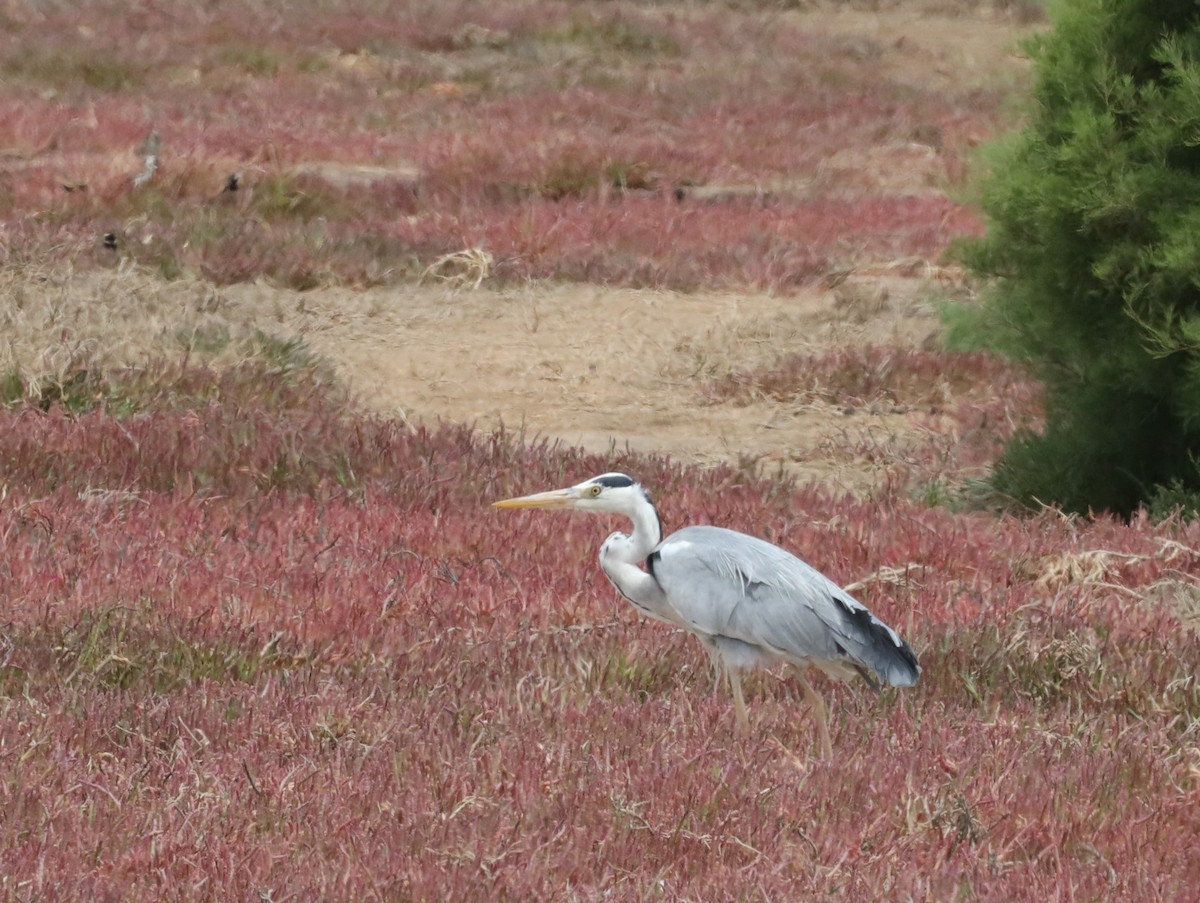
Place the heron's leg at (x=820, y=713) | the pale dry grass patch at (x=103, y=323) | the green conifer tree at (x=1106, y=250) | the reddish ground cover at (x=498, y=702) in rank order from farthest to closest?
the pale dry grass patch at (x=103, y=323) < the green conifer tree at (x=1106, y=250) < the heron's leg at (x=820, y=713) < the reddish ground cover at (x=498, y=702)

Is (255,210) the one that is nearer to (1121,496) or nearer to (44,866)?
(1121,496)

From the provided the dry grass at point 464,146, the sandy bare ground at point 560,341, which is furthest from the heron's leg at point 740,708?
the dry grass at point 464,146

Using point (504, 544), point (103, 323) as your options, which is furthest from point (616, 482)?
point (103, 323)

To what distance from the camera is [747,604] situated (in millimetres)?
4816

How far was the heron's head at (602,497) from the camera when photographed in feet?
16.5

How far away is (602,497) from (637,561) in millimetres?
208

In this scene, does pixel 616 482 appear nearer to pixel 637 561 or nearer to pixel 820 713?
pixel 637 561

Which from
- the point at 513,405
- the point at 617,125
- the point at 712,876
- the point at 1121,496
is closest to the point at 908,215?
the point at 617,125

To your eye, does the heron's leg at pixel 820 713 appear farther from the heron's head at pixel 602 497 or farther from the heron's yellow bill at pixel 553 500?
the heron's yellow bill at pixel 553 500

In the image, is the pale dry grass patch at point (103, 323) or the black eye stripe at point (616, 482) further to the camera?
the pale dry grass patch at point (103, 323)

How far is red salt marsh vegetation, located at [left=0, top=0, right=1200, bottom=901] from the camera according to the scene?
4.05 m

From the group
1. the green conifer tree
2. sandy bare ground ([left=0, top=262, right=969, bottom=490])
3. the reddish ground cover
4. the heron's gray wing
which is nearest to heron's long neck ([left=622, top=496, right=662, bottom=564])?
the heron's gray wing

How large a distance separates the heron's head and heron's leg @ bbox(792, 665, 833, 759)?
0.65 metres

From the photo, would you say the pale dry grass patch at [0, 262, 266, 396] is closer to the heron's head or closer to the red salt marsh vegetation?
the red salt marsh vegetation
